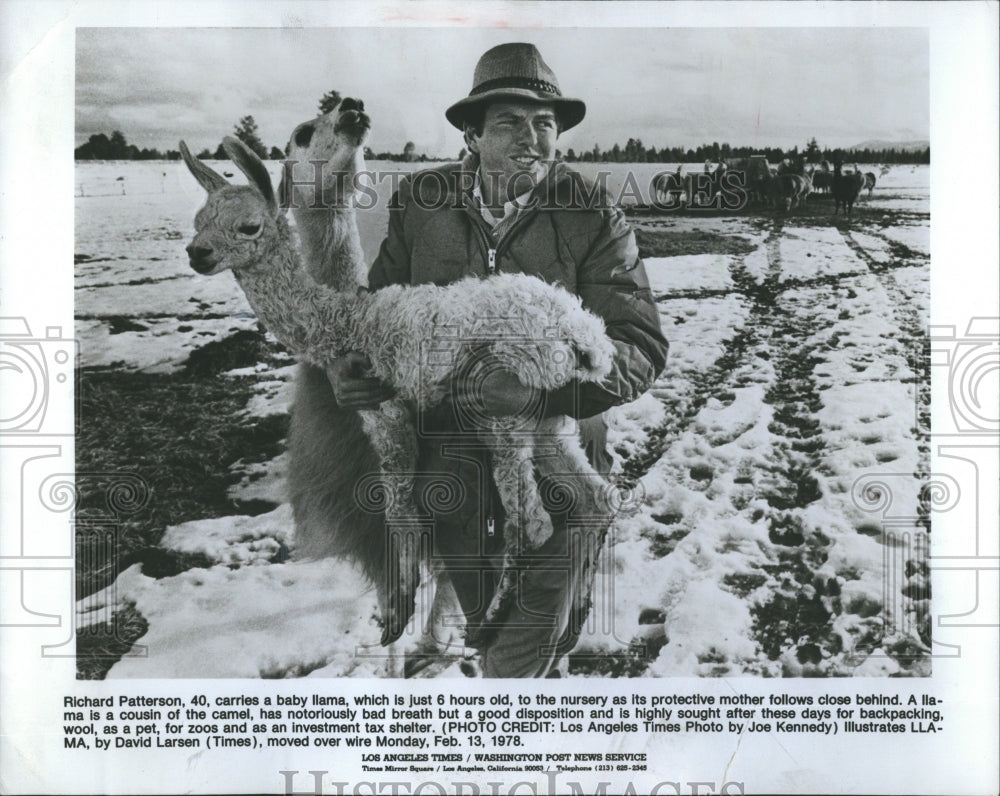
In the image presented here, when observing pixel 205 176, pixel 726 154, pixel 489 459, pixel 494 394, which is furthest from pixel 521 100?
pixel 489 459

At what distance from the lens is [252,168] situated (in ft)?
9.99

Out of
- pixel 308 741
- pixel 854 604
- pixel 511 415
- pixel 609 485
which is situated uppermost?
pixel 511 415

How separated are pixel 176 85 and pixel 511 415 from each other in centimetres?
182

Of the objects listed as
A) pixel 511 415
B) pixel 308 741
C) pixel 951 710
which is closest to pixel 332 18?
pixel 511 415

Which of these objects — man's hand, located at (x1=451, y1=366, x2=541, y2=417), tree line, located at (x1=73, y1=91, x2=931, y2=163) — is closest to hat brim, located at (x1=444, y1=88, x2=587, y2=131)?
tree line, located at (x1=73, y1=91, x2=931, y2=163)

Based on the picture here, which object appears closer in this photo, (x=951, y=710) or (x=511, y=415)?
(x=511, y=415)

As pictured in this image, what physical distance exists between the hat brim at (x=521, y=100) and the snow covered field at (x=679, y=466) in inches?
10.5

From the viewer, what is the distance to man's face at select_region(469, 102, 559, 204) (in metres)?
3.14

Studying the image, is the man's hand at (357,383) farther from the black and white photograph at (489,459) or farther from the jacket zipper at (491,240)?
the jacket zipper at (491,240)

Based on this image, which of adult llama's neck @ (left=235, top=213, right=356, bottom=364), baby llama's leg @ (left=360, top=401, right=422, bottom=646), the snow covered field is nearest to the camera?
adult llama's neck @ (left=235, top=213, right=356, bottom=364)

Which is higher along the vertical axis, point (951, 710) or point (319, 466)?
point (319, 466)

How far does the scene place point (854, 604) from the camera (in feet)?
10.6

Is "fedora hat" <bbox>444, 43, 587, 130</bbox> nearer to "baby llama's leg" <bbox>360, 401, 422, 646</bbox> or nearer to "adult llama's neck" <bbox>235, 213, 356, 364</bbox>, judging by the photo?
"adult llama's neck" <bbox>235, 213, 356, 364</bbox>

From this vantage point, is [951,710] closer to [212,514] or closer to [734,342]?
[734,342]
